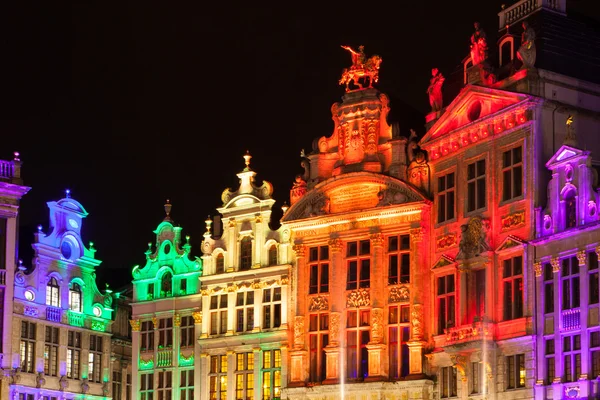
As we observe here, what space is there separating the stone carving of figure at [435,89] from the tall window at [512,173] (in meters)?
4.17

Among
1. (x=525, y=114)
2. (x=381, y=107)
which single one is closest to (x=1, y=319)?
(x=381, y=107)

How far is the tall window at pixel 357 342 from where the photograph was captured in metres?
53.0

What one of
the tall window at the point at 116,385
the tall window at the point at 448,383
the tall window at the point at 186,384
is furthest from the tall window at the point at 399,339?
the tall window at the point at 116,385

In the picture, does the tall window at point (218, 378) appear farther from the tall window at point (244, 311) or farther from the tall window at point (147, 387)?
Result: the tall window at point (147, 387)

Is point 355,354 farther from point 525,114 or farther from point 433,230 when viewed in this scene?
point 525,114

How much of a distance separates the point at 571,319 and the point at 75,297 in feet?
79.3

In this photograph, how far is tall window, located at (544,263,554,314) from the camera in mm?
46750

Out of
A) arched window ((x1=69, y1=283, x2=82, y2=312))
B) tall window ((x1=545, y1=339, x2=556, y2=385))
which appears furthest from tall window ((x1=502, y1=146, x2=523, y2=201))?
arched window ((x1=69, y1=283, x2=82, y2=312))

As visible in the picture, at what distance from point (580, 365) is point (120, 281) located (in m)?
30.6

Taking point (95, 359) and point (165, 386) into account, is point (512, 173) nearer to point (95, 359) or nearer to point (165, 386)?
point (165, 386)

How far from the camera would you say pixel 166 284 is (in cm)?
6034

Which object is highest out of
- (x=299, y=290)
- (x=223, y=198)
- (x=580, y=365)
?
(x=223, y=198)

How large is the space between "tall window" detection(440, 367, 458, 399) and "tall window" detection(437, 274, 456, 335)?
130cm

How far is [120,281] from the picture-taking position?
70750mm
